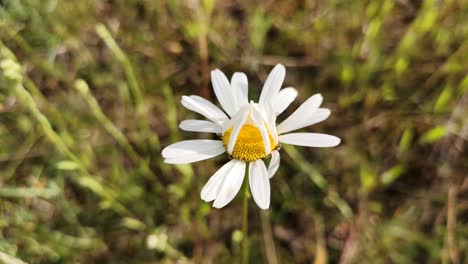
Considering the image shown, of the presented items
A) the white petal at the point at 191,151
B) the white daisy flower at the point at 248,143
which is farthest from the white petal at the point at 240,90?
the white petal at the point at 191,151

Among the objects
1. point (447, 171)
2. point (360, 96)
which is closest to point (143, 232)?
point (360, 96)

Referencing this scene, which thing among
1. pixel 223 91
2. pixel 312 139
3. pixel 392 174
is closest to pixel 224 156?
pixel 392 174

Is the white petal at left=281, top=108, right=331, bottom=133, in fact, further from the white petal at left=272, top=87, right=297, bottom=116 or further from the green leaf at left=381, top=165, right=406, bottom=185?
the green leaf at left=381, top=165, right=406, bottom=185

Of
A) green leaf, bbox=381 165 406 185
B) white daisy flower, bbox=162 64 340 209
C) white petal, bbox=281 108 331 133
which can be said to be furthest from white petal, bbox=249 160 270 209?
green leaf, bbox=381 165 406 185

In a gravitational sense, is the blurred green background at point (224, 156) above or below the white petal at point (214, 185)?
above

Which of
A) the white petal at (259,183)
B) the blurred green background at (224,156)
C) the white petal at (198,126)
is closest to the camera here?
the white petal at (259,183)

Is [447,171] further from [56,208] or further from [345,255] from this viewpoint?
[56,208]

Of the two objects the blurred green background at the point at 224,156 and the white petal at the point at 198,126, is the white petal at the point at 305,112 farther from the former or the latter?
the blurred green background at the point at 224,156
